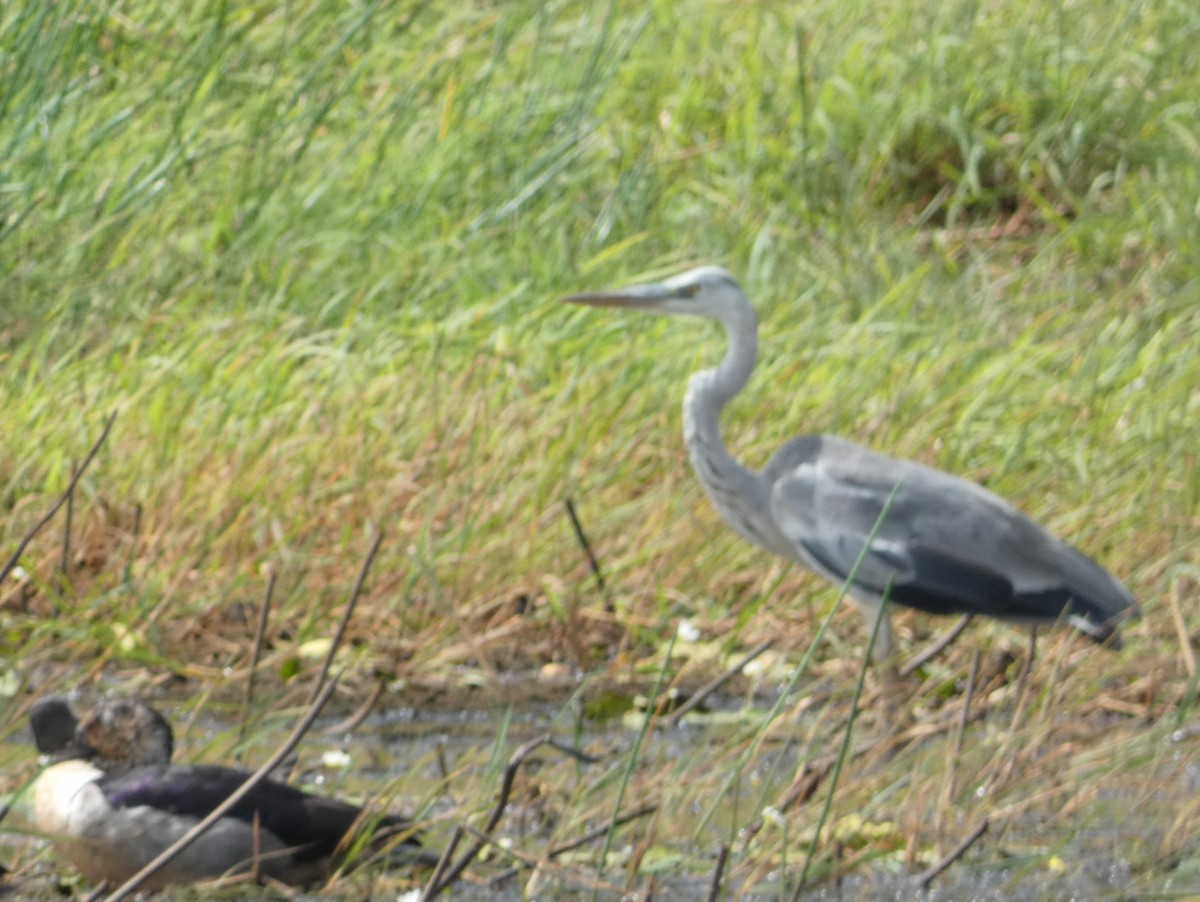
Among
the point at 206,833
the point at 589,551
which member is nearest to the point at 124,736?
the point at 206,833

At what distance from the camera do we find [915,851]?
11.7ft

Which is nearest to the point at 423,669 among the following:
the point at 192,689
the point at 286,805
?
the point at 192,689

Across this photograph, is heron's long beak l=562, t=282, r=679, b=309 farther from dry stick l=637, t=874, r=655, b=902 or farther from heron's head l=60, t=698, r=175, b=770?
dry stick l=637, t=874, r=655, b=902

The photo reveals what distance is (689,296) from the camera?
503cm

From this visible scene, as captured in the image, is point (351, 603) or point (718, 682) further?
point (718, 682)

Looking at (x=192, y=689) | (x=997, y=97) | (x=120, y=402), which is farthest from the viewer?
(x=997, y=97)

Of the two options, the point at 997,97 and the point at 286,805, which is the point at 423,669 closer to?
the point at 286,805

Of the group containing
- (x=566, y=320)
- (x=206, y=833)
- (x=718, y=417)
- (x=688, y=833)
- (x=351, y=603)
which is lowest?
(x=566, y=320)

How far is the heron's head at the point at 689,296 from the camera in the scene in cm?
497

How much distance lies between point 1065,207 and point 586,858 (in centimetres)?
484

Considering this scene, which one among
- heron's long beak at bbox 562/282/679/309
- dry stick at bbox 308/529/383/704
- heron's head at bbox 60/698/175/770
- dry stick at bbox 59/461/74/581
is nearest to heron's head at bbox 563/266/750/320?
heron's long beak at bbox 562/282/679/309

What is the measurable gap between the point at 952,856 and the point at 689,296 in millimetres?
2115

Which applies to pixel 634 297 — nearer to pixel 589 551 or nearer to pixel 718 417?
pixel 718 417

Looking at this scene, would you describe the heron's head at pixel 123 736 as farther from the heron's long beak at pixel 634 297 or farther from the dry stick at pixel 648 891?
the heron's long beak at pixel 634 297
